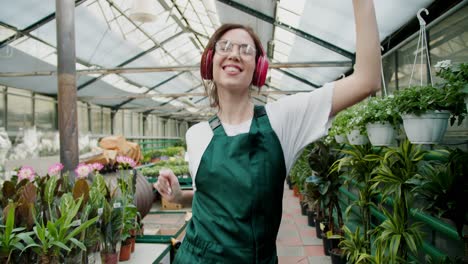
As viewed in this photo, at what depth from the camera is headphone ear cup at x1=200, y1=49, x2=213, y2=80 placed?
99 cm

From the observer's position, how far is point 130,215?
1.94 meters

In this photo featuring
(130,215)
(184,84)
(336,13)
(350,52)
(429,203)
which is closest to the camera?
(429,203)

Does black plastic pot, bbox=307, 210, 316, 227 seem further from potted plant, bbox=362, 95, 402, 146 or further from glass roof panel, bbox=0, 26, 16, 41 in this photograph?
glass roof panel, bbox=0, 26, 16, 41

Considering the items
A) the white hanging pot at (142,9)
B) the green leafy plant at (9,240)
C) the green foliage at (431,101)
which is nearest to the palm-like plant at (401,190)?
the green foliage at (431,101)

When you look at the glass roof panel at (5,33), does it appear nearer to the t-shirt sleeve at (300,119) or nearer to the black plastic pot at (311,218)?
the t-shirt sleeve at (300,119)

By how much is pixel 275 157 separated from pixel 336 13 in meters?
3.19

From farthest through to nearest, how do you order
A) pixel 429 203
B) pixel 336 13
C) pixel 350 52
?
pixel 350 52 < pixel 336 13 < pixel 429 203

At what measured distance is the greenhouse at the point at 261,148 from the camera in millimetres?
829

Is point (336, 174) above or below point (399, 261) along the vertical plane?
above

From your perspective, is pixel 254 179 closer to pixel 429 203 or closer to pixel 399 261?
pixel 429 203

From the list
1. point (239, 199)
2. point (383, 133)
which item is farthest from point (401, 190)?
point (239, 199)

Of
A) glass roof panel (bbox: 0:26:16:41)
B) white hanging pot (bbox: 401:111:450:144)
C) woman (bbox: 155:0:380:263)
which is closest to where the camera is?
woman (bbox: 155:0:380:263)

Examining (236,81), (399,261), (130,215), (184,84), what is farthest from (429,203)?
(184,84)

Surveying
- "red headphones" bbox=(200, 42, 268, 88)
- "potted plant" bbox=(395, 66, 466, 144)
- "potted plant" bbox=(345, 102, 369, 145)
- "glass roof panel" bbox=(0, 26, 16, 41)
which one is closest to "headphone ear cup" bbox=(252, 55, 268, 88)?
"red headphones" bbox=(200, 42, 268, 88)
